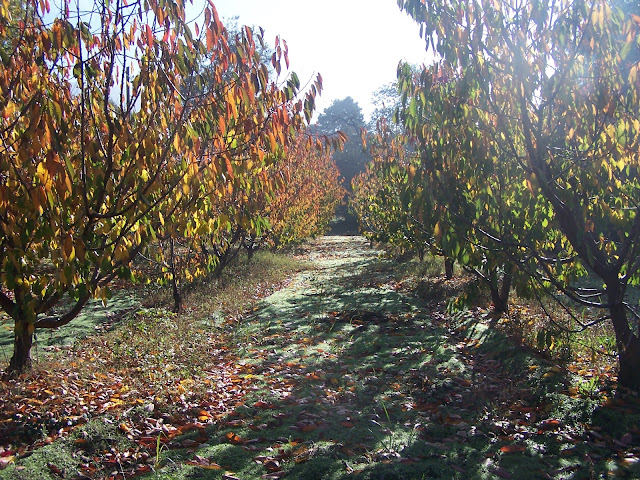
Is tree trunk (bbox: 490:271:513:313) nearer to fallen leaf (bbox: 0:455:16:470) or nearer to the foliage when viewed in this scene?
the foliage

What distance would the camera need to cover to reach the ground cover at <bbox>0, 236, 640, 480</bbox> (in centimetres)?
379

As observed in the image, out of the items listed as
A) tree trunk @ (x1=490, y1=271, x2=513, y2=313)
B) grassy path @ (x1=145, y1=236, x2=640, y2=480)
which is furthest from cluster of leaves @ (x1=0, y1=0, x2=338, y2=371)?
tree trunk @ (x1=490, y1=271, x2=513, y2=313)

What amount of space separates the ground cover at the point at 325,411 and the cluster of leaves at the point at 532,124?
1.18 metres

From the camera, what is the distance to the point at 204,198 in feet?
14.0

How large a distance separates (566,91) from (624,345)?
261cm

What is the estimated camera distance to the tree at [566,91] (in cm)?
407

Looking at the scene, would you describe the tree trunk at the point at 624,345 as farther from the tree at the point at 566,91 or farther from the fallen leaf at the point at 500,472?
the fallen leaf at the point at 500,472

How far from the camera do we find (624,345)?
5.04 metres

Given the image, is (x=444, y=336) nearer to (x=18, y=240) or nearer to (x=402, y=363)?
(x=402, y=363)

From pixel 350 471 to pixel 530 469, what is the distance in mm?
1375

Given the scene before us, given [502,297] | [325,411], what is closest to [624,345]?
[325,411]

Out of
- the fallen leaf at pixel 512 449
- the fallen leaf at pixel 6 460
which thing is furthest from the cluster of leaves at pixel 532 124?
the fallen leaf at pixel 6 460

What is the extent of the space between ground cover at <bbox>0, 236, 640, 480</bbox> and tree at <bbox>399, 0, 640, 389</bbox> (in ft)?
4.02

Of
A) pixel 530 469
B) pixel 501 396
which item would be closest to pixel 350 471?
pixel 530 469
